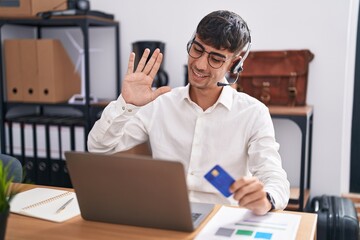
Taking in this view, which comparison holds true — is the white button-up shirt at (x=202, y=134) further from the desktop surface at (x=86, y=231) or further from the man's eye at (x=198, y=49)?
the desktop surface at (x=86, y=231)

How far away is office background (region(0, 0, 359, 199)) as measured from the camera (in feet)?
8.57

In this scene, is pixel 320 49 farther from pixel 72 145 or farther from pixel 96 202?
pixel 96 202

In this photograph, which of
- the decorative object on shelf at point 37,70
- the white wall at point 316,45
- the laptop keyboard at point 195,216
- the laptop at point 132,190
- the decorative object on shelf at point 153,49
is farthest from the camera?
the decorative object on shelf at point 37,70

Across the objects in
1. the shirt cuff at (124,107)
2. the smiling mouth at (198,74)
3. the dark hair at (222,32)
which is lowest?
the shirt cuff at (124,107)

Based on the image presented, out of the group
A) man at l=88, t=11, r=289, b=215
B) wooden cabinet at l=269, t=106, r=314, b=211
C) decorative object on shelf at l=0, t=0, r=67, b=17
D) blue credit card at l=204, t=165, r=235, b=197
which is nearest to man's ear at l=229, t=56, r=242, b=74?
man at l=88, t=11, r=289, b=215

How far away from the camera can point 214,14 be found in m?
1.49

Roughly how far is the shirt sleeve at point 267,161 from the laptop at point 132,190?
1.06ft

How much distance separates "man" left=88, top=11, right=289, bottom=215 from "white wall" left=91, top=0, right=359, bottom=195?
4.08 ft

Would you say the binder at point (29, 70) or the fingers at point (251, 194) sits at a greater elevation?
the binder at point (29, 70)

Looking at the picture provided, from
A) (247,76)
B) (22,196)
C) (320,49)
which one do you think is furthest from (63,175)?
(320,49)

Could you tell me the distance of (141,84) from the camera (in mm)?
1529

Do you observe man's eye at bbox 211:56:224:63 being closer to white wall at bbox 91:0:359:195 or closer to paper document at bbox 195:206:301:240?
paper document at bbox 195:206:301:240

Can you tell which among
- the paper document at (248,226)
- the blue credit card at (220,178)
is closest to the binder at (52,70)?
the paper document at (248,226)

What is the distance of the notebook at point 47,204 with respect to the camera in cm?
110
